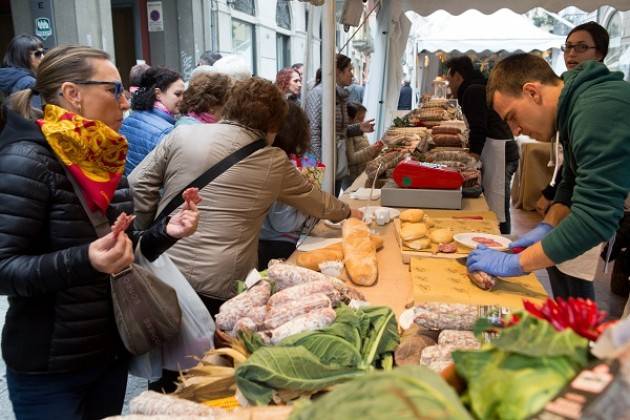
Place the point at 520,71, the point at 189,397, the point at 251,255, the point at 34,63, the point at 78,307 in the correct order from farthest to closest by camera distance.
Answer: the point at 34,63, the point at 251,255, the point at 520,71, the point at 78,307, the point at 189,397

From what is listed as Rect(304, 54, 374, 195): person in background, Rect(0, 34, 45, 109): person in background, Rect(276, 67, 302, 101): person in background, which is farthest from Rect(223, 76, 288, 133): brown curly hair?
Rect(276, 67, 302, 101): person in background

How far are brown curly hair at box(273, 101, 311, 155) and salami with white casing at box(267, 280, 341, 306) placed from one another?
4.26 feet

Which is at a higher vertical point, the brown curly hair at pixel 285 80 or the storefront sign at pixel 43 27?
the storefront sign at pixel 43 27

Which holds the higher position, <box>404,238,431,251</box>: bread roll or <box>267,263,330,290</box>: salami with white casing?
<box>267,263,330,290</box>: salami with white casing

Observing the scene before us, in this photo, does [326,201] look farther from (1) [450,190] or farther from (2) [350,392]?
(2) [350,392]

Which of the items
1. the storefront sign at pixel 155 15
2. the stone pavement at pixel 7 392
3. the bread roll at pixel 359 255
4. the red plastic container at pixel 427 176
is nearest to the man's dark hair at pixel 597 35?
the red plastic container at pixel 427 176

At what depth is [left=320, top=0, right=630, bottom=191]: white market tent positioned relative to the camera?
3.58m

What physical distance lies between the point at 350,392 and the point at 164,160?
1.92 metres

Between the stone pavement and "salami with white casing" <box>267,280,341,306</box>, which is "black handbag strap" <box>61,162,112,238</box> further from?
the stone pavement

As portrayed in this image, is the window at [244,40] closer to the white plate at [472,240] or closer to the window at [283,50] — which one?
the window at [283,50]

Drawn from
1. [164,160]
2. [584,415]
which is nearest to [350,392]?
[584,415]

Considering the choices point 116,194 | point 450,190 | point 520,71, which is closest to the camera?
point 116,194

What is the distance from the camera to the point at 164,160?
2.39 m

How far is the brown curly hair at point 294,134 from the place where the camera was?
9.12 feet
